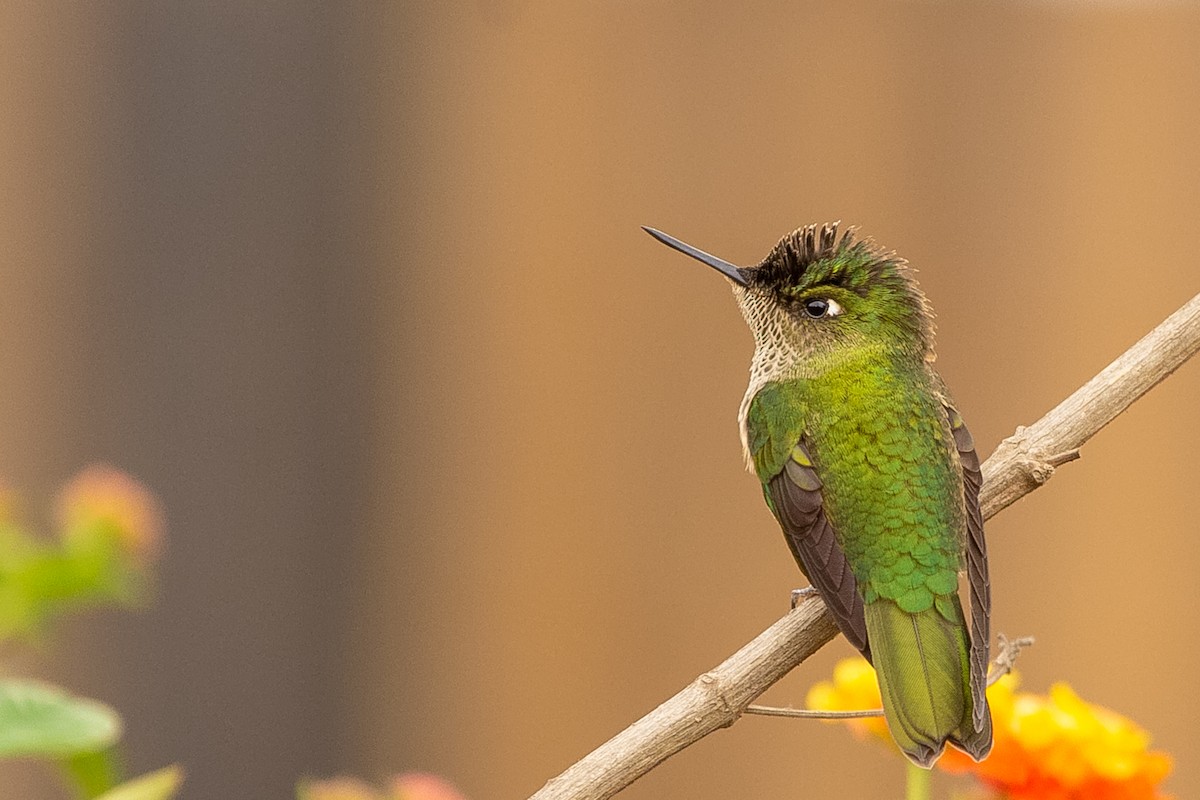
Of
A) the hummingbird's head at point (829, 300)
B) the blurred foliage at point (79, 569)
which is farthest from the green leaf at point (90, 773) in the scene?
the hummingbird's head at point (829, 300)

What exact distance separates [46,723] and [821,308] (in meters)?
1.12

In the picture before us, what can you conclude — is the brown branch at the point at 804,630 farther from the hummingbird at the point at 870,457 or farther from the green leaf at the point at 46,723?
the green leaf at the point at 46,723

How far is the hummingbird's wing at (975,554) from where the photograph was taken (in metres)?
1.50

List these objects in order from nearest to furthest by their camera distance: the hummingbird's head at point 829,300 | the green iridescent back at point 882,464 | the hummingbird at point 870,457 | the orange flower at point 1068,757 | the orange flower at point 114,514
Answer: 1. the orange flower at point 1068,757
2. the orange flower at point 114,514
3. the hummingbird at point 870,457
4. the green iridescent back at point 882,464
5. the hummingbird's head at point 829,300

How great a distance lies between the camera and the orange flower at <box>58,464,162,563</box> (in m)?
1.42

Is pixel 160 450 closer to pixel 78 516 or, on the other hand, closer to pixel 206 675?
pixel 206 675

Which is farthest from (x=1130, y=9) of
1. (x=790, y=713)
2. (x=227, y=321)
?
(x=790, y=713)

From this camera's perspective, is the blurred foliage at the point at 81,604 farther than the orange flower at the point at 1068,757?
No

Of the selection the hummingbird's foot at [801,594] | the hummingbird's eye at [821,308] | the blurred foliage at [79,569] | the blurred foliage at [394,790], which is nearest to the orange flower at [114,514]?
the blurred foliage at [79,569]

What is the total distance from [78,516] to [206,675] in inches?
97.7

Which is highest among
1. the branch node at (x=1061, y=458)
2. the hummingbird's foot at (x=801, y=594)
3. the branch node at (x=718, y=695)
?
the branch node at (x=1061, y=458)

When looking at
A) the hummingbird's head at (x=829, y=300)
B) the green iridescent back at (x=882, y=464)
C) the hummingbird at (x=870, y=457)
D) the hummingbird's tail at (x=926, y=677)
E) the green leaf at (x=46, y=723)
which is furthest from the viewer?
the hummingbird's head at (x=829, y=300)

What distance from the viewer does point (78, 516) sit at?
56.5 inches

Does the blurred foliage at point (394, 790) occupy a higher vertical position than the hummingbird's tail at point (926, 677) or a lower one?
higher
